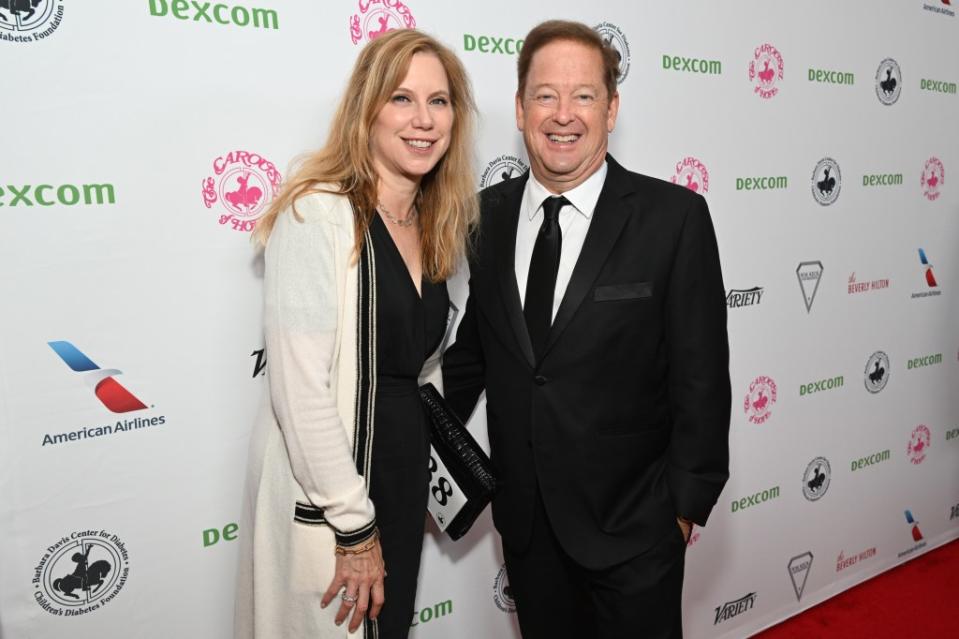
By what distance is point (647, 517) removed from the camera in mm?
1701

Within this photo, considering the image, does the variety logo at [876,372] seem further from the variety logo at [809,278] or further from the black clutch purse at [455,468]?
the black clutch purse at [455,468]

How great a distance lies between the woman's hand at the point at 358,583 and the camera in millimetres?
1483

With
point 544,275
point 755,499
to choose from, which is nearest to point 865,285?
point 755,499

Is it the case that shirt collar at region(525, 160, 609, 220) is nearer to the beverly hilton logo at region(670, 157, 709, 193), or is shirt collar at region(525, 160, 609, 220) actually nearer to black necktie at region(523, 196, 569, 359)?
black necktie at region(523, 196, 569, 359)

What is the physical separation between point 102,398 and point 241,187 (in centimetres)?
63

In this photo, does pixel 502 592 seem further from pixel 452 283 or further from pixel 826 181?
pixel 826 181

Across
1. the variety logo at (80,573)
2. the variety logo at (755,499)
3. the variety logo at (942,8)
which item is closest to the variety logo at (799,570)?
the variety logo at (755,499)

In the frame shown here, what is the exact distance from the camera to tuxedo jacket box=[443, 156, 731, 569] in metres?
1.64

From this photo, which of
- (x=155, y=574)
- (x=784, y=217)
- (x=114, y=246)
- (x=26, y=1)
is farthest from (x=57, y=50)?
(x=784, y=217)

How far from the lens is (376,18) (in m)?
1.93

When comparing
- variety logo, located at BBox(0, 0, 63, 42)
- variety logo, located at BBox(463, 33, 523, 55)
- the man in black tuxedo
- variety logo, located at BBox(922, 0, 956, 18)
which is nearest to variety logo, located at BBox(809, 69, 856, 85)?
variety logo, located at BBox(922, 0, 956, 18)

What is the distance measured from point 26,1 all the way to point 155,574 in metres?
1.41

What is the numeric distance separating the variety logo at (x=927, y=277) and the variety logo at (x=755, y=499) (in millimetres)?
1249

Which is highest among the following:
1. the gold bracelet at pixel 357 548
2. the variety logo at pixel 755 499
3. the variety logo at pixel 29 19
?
the variety logo at pixel 29 19
